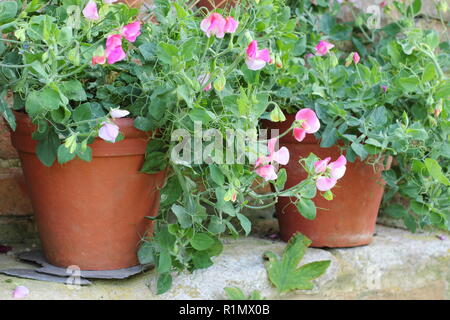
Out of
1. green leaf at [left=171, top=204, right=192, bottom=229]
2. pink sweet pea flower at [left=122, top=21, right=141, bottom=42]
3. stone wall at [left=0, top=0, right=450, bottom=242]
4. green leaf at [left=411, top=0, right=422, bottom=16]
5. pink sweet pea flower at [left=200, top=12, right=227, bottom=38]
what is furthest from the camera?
green leaf at [left=411, top=0, right=422, bottom=16]

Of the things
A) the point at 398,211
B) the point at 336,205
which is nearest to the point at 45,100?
the point at 336,205

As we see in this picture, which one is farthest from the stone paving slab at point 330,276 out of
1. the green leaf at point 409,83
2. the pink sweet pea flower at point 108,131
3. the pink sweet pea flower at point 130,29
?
the pink sweet pea flower at point 130,29

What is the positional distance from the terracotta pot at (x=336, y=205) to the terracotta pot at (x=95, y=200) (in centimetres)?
43

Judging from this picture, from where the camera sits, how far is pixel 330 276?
189 cm

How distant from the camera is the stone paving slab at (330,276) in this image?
1.66 metres

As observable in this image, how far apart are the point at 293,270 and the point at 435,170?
1.53ft

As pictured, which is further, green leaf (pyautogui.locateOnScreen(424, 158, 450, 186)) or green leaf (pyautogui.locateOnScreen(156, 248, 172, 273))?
green leaf (pyautogui.locateOnScreen(424, 158, 450, 186))

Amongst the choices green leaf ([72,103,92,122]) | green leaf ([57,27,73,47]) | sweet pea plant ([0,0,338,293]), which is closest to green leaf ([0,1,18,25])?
sweet pea plant ([0,0,338,293])

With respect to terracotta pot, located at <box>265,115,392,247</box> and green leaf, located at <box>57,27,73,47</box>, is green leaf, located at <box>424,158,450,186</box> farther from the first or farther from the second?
green leaf, located at <box>57,27,73,47</box>

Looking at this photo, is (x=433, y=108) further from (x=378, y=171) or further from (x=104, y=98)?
(x=104, y=98)

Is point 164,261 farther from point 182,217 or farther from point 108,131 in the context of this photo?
point 108,131

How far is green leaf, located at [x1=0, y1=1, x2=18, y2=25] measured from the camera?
147 cm

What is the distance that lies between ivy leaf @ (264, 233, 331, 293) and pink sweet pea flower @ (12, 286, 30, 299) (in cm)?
64
